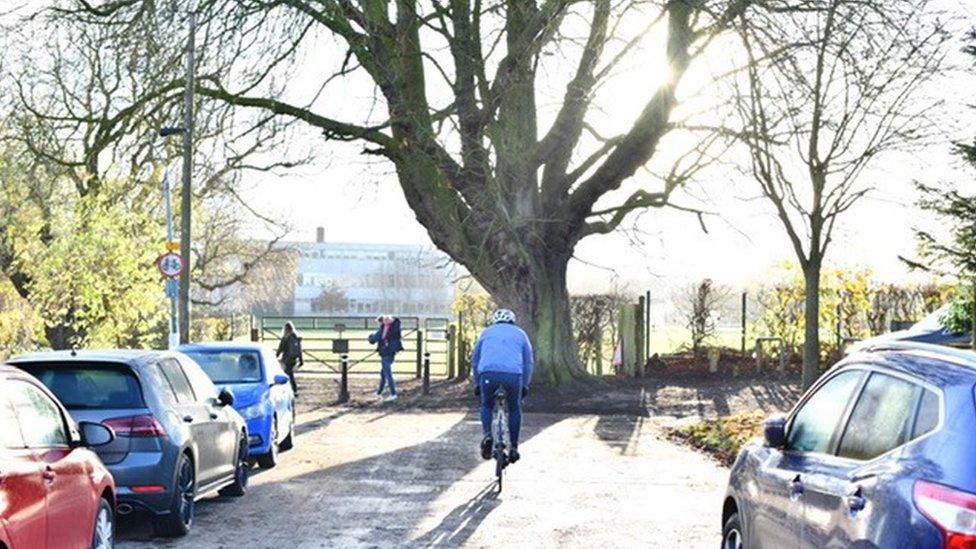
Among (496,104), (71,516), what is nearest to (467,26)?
(496,104)

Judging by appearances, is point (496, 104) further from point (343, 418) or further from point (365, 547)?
point (365, 547)

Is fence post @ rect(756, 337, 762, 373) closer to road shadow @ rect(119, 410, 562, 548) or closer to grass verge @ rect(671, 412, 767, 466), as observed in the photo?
grass verge @ rect(671, 412, 767, 466)

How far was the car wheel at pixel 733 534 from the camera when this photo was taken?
29.2 feet

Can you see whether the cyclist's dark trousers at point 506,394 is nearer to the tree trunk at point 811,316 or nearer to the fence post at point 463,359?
the tree trunk at point 811,316

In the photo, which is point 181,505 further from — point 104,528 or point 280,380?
point 280,380

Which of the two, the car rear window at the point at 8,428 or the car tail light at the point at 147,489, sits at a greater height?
the car rear window at the point at 8,428

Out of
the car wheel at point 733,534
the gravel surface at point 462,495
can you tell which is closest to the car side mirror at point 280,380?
the gravel surface at point 462,495

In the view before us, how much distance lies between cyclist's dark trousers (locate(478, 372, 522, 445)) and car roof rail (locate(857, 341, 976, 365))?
9601 millimetres

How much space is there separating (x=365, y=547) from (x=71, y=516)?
337 cm

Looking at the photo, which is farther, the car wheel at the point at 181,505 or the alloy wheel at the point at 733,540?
the car wheel at the point at 181,505

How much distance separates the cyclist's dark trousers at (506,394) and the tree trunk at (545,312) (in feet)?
50.8

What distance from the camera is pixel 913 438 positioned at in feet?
20.3

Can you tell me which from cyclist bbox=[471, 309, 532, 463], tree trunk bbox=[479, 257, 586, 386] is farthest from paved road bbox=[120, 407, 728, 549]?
tree trunk bbox=[479, 257, 586, 386]

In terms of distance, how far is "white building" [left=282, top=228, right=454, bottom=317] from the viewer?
92.6 meters
